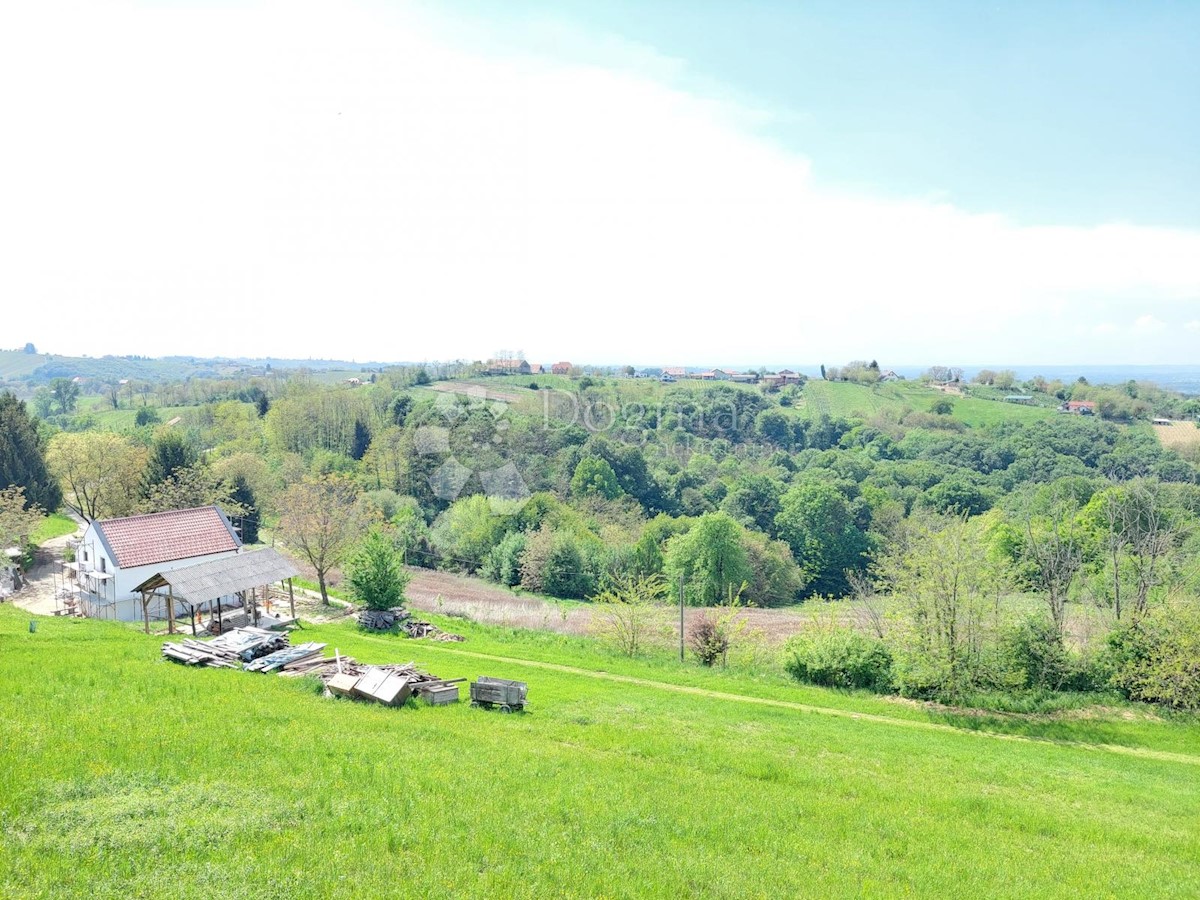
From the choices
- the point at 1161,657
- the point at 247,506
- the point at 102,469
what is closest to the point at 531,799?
the point at 1161,657

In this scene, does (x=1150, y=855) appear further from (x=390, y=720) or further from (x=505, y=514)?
(x=505, y=514)

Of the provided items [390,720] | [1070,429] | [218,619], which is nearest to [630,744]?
[390,720]

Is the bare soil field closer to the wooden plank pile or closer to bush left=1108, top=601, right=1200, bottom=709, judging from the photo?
bush left=1108, top=601, right=1200, bottom=709

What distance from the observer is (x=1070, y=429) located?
319 ft

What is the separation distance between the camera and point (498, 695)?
17812 millimetres

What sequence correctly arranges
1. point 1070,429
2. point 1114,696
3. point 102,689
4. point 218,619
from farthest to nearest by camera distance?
point 1070,429 < point 218,619 < point 1114,696 < point 102,689

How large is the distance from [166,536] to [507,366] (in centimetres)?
11188

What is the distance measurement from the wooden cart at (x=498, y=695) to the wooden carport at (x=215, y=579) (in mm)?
13741

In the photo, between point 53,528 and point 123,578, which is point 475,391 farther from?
point 123,578

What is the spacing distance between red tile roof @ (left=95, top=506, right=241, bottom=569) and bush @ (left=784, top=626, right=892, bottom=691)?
2751 cm

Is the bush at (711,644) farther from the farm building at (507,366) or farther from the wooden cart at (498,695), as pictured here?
the farm building at (507,366)

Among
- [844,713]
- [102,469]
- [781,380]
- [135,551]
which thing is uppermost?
[781,380]

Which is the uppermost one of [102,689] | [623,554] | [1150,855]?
[102,689]

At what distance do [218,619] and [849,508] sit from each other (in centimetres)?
5879
